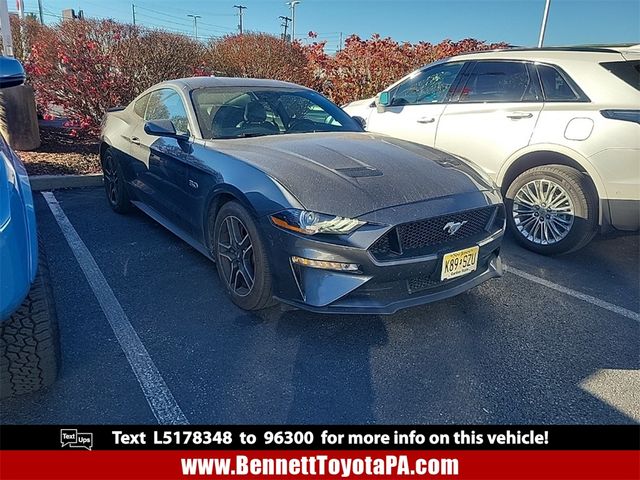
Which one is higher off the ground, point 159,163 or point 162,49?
point 162,49

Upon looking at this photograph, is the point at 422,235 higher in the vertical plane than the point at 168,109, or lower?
lower

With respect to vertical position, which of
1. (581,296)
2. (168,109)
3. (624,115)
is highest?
(624,115)

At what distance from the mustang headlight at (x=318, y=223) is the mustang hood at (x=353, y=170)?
0.04m

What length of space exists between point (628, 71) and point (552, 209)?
1247mm

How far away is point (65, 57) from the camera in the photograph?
6.77 meters

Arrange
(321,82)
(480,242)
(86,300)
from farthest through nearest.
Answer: (321,82)
(86,300)
(480,242)

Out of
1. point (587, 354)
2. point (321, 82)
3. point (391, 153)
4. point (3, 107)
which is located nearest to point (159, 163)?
point (391, 153)

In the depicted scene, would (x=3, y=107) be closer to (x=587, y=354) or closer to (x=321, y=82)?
(x=321, y=82)

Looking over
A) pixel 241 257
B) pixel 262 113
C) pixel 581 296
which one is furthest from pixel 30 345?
pixel 581 296

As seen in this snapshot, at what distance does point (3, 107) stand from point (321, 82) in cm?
584

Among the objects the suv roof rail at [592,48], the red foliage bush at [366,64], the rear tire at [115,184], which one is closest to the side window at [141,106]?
the rear tire at [115,184]

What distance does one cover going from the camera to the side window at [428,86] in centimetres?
493

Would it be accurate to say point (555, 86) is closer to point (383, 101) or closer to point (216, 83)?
point (383, 101)

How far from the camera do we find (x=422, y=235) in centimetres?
254
